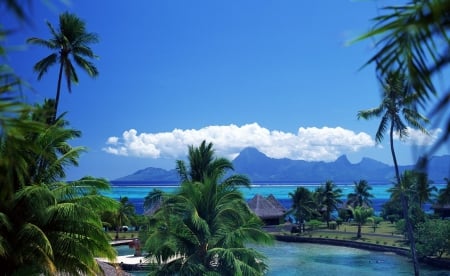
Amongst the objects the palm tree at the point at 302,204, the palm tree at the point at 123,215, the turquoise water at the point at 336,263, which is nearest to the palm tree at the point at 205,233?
the turquoise water at the point at 336,263

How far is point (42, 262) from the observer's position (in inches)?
330

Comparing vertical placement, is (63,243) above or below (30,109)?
below

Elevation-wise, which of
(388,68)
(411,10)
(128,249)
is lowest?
(128,249)

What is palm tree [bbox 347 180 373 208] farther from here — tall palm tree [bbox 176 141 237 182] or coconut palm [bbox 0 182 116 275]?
coconut palm [bbox 0 182 116 275]

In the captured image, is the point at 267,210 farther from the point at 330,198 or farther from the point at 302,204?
the point at 330,198

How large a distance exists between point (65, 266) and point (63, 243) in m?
0.42

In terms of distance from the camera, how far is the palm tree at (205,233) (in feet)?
47.3

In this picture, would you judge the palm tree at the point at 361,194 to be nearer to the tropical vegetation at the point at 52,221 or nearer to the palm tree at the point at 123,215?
the palm tree at the point at 123,215

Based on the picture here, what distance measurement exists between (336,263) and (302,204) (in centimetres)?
2181

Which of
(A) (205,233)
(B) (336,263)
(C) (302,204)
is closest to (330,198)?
(C) (302,204)

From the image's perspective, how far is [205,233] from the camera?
14836 millimetres

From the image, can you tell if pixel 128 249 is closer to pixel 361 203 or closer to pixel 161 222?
pixel 161 222

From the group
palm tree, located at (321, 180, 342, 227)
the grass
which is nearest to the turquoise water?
the grass

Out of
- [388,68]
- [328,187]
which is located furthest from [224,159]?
[328,187]
